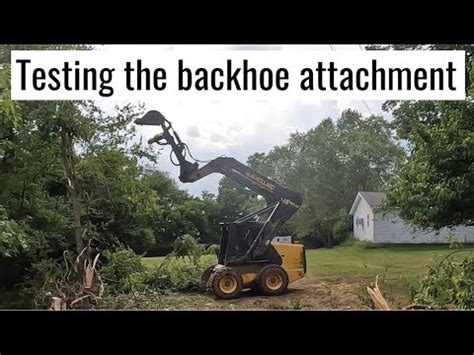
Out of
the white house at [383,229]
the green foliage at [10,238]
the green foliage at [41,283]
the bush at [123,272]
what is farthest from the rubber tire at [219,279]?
the green foliage at [10,238]

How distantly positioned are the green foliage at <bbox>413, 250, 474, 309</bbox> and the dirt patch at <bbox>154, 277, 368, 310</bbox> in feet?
1.61

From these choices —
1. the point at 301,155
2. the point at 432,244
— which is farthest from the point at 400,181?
the point at 301,155

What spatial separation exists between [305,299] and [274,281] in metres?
0.27

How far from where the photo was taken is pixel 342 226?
387 centimetres

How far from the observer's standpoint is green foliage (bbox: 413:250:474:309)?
386cm

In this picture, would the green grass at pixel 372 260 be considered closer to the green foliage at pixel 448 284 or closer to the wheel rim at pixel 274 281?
the green foliage at pixel 448 284

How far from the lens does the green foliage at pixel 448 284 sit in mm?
3857

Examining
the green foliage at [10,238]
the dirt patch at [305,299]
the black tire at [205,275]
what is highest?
the green foliage at [10,238]

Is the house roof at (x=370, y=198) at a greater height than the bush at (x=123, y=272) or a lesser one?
greater

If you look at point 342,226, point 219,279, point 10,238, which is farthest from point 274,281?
point 10,238

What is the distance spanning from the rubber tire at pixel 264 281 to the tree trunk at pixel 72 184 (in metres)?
1.38

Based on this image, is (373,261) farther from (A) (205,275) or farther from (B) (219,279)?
(A) (205,275)

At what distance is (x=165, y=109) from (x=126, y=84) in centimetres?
34
